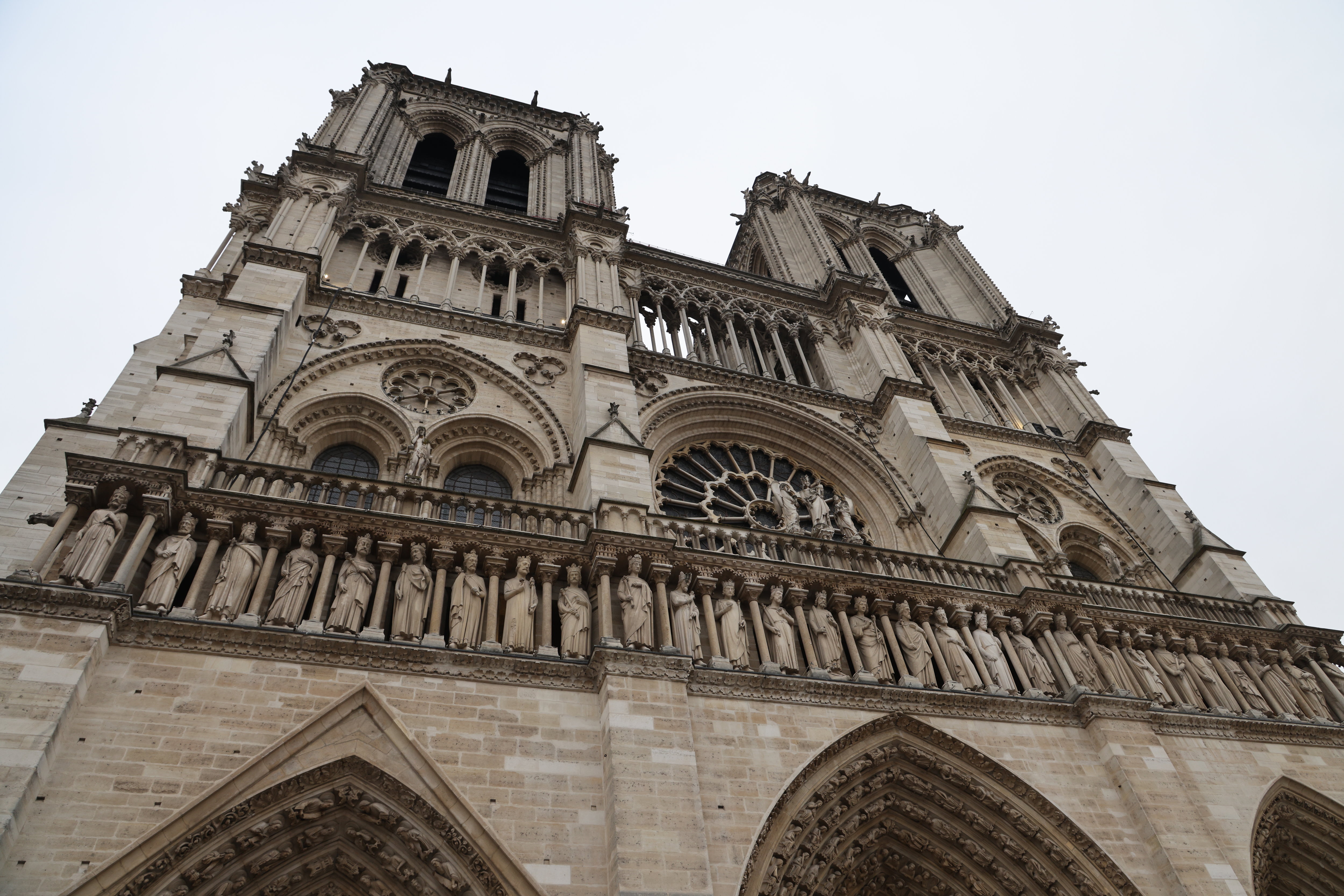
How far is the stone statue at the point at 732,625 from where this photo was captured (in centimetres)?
924

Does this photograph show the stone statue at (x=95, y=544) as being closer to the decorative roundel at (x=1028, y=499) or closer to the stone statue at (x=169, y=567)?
the stone statue at (x=169, y=567)

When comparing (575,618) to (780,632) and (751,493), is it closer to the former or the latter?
(780,632)

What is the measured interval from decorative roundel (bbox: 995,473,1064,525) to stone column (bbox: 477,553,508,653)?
10148mm

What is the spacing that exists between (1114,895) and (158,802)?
343 inches

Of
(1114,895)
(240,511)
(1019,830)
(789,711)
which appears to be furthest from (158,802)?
(1114,895)

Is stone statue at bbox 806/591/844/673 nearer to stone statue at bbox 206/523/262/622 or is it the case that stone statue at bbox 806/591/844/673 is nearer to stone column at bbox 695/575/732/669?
stone column at bbox 695/575/732/669

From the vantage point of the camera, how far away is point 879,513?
14828 millimetres

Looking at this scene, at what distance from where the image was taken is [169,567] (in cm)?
796

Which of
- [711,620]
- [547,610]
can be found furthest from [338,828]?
[711,620]

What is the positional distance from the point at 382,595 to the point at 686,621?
10.2 feet

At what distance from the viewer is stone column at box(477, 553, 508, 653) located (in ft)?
27.5

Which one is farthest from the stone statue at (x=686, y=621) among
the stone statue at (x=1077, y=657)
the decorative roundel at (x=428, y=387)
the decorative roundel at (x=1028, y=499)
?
the decorative roundel at (x=1028, y=499)

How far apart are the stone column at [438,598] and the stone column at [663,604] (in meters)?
2.13

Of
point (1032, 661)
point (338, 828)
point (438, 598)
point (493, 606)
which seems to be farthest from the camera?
point (1032, 661)
